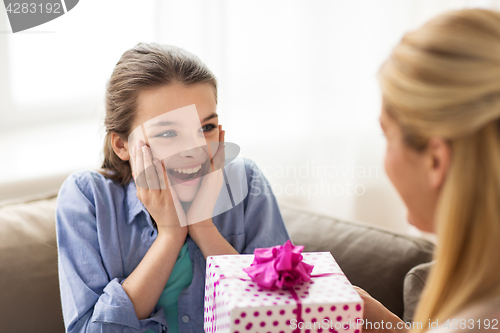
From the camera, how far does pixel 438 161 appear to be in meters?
0.63

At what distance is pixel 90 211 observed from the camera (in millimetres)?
1098

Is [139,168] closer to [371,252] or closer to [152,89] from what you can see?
[152,89]

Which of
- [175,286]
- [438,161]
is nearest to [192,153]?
[175,286]

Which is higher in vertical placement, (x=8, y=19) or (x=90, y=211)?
(x=8, y=19)

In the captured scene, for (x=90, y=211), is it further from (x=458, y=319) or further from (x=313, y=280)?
(x=458, y=319)

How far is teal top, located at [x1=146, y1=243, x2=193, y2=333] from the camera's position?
111 cm

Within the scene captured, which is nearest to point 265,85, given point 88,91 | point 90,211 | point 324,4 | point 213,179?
point 324,4

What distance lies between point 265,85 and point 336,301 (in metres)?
1.40

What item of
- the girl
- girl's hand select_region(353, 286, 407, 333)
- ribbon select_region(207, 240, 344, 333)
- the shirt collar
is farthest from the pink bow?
the shirt collar

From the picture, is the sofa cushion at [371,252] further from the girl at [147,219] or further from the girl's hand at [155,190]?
the girl's hand at [155,190]

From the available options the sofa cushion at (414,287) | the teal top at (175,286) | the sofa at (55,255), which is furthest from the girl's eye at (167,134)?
the sofa cushion at (414,287)

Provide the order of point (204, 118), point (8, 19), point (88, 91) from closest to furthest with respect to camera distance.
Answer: point (204, 118)
point (8, 19)
point (88, 91)

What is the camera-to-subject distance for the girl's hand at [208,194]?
112cm

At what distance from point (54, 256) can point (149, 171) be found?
411 mm
